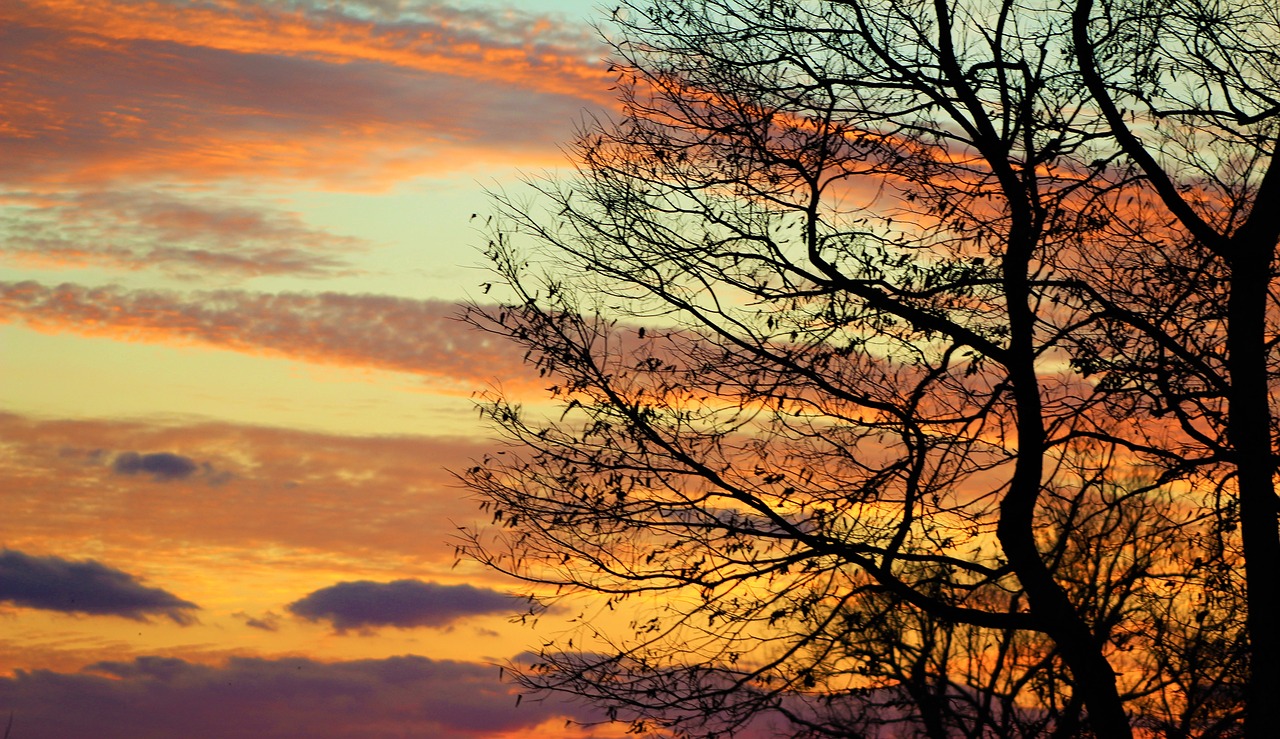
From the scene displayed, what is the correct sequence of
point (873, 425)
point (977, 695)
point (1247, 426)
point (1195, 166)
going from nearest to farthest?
1. point (1247, 426)
2. point (873, 425)
3. point (1195, 166)
4. point (977, 695)

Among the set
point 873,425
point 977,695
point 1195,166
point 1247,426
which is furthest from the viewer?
point 977,695

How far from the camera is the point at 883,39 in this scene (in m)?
11.8

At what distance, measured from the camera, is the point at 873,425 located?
1130 cm

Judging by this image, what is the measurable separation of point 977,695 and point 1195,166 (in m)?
13.8

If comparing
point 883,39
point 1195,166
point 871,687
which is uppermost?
point 883,39

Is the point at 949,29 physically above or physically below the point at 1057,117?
above

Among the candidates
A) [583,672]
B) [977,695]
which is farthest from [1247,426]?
[977,695]

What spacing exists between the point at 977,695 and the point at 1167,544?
476 inches

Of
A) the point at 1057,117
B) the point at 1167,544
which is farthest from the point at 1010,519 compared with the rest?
the point at 1057,117

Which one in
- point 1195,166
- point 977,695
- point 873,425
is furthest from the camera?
point 977,695

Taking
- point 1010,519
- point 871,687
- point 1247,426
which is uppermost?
point 1247,426

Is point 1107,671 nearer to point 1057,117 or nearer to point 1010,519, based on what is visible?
point 1010,519

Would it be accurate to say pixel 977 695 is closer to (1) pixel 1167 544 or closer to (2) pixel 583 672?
(1) pixel 1167 544

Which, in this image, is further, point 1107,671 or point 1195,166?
point 1195,166
